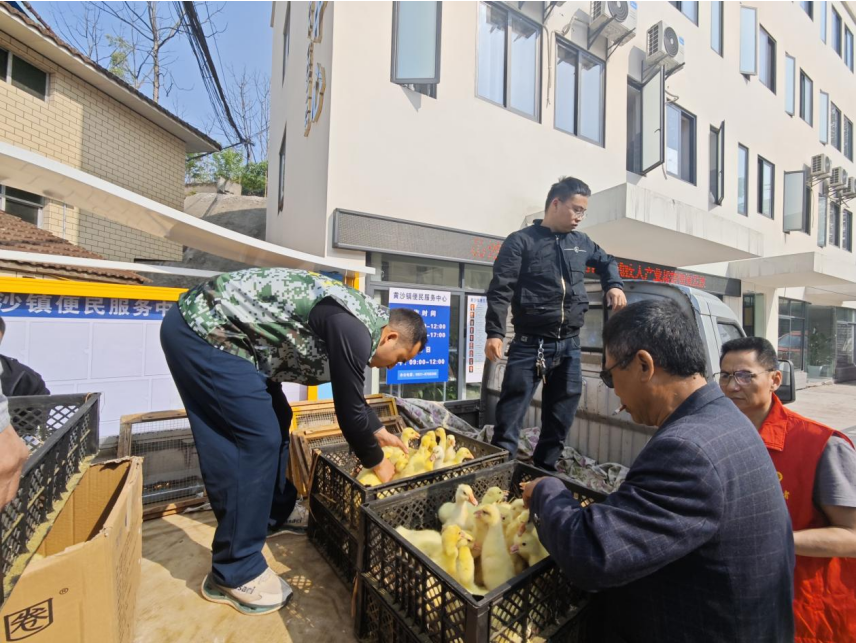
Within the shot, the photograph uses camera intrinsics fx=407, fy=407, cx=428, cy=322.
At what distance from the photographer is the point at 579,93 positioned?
Answer: 22.9 feet

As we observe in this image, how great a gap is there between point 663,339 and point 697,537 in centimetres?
49

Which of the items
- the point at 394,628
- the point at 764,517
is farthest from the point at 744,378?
the point at 394,628

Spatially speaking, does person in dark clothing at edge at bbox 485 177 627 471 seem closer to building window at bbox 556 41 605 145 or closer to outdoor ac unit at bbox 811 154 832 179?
building window at bbox 556 41 605 145

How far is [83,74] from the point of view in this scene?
24.1ft

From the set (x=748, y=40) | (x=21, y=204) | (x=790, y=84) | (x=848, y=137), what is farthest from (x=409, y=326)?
(x=848, y=137)

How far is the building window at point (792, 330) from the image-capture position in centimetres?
1210

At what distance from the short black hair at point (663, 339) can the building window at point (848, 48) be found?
73.4 ft

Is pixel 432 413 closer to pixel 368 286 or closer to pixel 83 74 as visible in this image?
pixel 368 286

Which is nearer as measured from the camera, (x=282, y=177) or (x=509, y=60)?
(x=509, y=60)

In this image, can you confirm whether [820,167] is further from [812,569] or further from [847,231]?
[812,569]

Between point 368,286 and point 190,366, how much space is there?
3204 millimetres

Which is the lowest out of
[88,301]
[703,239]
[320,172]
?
[88,301]

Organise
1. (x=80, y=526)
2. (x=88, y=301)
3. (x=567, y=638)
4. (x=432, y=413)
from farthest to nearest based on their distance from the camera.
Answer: (x=432, y=413), (x=88, y=301), (x=80, y=526), (x=567, y=638)

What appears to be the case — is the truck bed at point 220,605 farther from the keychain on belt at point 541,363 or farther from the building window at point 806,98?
the building window at point 806,98
